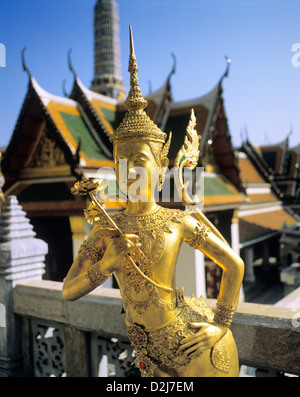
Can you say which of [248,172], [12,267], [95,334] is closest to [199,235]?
[95,334]

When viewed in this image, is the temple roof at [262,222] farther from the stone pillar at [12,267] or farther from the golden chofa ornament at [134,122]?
the golden chofa ornament at [134,122]

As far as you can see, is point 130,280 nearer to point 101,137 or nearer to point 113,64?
point 101,137

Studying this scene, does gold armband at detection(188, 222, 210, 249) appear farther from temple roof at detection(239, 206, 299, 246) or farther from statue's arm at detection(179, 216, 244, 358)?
temple roof at detection(239, 206, 299, 246)

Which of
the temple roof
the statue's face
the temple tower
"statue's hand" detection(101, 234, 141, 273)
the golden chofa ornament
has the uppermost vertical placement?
the temple tower

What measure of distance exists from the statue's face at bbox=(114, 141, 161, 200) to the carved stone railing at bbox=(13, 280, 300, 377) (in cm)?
115

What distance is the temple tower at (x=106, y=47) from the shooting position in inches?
1086

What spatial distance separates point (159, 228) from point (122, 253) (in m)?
0.29

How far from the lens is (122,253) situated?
190 cm

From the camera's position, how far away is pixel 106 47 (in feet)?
90.9

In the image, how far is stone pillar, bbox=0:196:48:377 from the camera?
11.8ft

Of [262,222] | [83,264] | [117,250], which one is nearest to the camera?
[117,250]

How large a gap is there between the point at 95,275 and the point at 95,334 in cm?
145

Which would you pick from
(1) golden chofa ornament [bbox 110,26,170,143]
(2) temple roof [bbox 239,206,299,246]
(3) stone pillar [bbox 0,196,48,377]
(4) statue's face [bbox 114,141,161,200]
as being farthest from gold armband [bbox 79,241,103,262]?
(2) temple roof [bbox 239,206,299,246]

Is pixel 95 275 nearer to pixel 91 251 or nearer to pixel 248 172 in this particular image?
pixel 91 251
